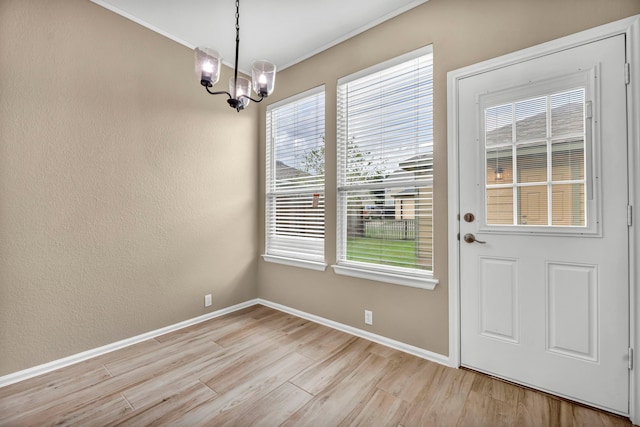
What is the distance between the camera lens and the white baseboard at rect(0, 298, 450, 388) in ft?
6.46

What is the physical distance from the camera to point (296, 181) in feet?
10.4

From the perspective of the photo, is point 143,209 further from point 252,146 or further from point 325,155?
point 325,155

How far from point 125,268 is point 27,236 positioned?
67cm

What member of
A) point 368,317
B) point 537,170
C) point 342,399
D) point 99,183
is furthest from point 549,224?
point 99,183

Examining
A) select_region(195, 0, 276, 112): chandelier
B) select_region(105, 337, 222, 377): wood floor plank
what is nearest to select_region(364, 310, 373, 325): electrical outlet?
select_region(105, 337, 222, 377): wood floor plank

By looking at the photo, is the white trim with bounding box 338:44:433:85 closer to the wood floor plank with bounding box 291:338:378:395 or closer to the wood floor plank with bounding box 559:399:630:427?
the wood floor plank with bounding box 291:338:378:395

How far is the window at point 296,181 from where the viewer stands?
2.97 m

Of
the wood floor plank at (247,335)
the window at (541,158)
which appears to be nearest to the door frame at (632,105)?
the window at (541,158)

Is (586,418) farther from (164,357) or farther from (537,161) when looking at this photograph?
(164,357)

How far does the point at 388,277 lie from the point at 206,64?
2046 millimetres

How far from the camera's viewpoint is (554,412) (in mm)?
1602

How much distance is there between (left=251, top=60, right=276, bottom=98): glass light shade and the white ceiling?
909 millimetres

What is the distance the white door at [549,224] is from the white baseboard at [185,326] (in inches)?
15.2

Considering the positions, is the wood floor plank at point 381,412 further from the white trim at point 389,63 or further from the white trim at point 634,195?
the white trim at point 389,63
